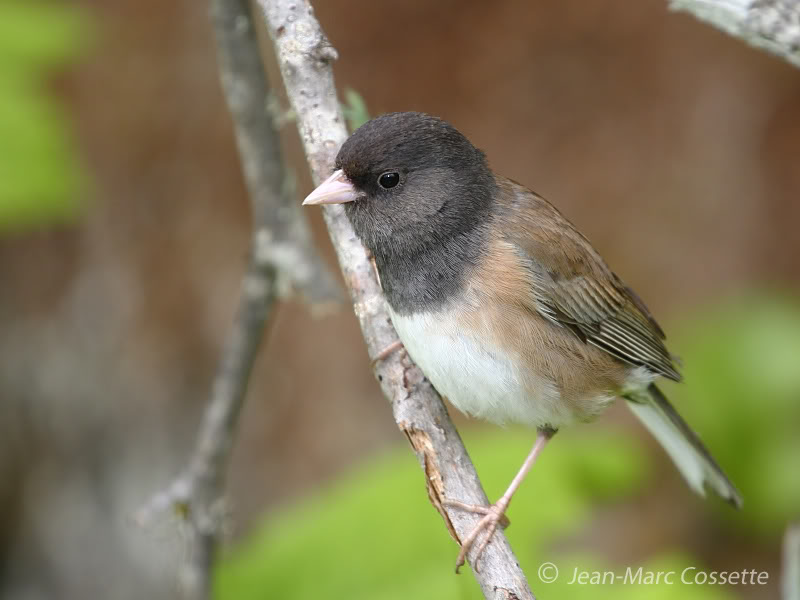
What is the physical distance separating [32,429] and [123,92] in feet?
5.45

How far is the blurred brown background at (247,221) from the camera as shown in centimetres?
418

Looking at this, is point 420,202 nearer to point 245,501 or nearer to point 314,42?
point 314,42

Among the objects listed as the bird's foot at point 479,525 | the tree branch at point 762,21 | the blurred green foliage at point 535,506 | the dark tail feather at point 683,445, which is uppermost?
the tree branch at point 762,21

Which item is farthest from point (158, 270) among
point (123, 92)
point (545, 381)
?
point (545, 381)

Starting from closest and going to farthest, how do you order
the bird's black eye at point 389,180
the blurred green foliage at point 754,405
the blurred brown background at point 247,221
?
the bird's black eye at point 389,180 → the blurred green foliage at point 754,405 → the blurred brown background at point 247,221

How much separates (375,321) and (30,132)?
149cm

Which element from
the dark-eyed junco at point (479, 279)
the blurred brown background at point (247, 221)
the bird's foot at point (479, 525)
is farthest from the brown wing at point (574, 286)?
the blurred brown background at point (247, 221)

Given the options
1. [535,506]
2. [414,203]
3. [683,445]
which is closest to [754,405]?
[683,445]

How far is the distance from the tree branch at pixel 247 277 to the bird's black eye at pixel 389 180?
493 millimetres

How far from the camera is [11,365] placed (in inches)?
175

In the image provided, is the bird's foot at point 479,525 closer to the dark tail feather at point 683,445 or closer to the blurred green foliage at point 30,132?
the dark tail feather at point 683,445

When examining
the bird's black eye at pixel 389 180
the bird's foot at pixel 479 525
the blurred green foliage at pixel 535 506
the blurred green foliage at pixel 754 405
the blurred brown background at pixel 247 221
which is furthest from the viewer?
the blurred brown background at pixel 247 221

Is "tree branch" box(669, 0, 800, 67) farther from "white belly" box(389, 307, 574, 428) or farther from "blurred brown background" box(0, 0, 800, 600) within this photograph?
"blurred brown background" box(0, 0, 800, 600)

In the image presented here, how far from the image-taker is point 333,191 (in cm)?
207
